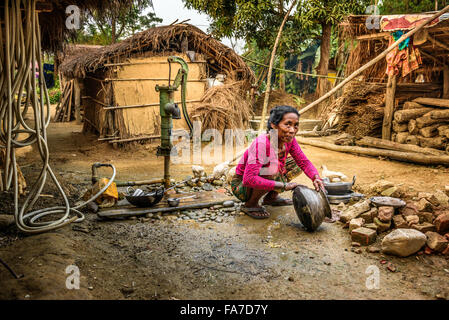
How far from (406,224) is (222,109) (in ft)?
18.1

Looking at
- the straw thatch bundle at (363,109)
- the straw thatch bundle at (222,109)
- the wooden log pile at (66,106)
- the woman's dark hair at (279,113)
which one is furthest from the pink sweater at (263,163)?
the wooden log pile at (66,106)

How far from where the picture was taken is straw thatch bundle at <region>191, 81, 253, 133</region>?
764cm

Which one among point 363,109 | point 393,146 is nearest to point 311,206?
point 393,146

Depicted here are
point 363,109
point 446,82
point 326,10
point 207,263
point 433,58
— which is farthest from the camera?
point 326,10

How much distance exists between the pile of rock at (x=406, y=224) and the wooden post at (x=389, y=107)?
4.32m

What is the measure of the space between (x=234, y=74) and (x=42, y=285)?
7502mm

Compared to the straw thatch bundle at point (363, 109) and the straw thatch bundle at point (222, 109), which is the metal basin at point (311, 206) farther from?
the straw thatch bundle at point (363, 109)

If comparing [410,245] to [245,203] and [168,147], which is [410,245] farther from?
[168,147]

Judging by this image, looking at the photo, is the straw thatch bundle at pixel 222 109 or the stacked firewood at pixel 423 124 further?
the straw thatch bundle at pixel 222 109

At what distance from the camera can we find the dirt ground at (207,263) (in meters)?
1.92

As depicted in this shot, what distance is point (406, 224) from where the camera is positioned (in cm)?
272

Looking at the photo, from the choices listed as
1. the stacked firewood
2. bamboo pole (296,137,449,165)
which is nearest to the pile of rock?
bamboo pole (296,137,449,165)

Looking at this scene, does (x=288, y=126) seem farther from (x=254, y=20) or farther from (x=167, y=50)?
(x=254, y=20)

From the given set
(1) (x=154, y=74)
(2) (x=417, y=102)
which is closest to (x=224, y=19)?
(1) (x=154, y=74)
